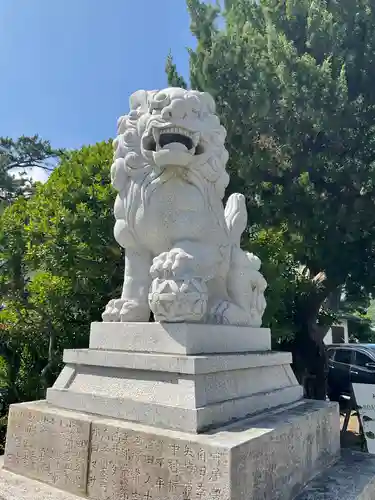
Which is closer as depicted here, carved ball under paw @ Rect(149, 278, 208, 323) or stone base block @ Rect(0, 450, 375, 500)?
stone base block @ Rect(0, 450, 375, 500)

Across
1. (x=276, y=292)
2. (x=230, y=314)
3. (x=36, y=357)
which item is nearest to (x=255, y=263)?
(x=230, y=314)

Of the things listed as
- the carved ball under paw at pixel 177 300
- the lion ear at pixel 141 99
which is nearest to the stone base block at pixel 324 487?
the carved ball under paw at pixel 177 300

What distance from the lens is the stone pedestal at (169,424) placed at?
6.20 feet

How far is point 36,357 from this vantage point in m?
5.88

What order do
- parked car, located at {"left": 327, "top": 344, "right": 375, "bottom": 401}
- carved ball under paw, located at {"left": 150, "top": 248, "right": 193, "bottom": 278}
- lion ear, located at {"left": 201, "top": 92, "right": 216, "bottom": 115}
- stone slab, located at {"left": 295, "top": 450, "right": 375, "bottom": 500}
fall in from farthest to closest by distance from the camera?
1. parked car, located at {"left": 327, "top": 344, "right": 375, "bottom": 401}
2. lion ear, located at {"left": 201, "top": 92, "right": 216, "bottom": 115}
3. carved ball under paw, located at {"left": 150, "top": 248, "right": 193, "bottom": 278}
4. stone slab, located at {"left": 295, "top": 450, "right": 375, "bottom": 500}

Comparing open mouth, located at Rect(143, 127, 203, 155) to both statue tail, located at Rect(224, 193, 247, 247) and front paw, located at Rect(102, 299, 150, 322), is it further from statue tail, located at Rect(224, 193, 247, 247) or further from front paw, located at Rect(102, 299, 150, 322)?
front paw, located at Rect(102, 299, 150, 322)

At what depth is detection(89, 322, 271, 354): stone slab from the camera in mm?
2244

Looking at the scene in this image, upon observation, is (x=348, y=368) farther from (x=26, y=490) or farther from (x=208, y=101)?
(x=26, y=490)

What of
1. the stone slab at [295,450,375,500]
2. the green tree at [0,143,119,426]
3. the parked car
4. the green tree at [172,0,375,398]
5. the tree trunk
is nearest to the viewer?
the stone slab at [295,450,375,500]

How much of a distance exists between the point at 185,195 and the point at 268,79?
5.00 m

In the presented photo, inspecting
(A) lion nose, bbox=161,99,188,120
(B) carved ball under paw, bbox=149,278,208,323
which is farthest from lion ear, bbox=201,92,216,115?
(B) carved ball under paw, bbox=149,278,208,323

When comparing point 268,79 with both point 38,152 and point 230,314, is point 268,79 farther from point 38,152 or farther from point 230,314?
point 38,152

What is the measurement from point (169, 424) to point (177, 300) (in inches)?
23.4

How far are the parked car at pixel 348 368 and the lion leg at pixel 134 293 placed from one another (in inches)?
315
